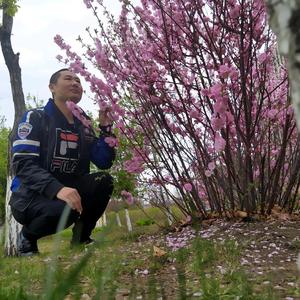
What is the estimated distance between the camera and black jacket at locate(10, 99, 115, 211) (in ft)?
13.3

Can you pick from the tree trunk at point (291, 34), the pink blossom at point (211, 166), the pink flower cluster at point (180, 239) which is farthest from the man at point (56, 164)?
the tree trunk at point (291, 34)

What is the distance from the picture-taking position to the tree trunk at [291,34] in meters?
0.51

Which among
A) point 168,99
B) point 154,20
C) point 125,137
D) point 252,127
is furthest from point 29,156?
point 252,127

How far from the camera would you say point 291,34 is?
0.51m

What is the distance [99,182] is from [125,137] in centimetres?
56

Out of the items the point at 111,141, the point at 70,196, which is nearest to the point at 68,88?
the point at 111,141

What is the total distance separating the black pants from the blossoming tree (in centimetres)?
41

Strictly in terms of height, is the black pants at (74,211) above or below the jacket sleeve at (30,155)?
below

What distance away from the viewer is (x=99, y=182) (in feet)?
14.7

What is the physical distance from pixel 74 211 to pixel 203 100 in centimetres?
149

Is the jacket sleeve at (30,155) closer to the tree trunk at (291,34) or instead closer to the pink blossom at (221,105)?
the pink blossom at (221,105)

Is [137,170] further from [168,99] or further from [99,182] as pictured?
[168,99]

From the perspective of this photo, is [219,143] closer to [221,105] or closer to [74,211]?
[221,105]

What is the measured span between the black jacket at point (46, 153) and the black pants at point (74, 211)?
9cm
